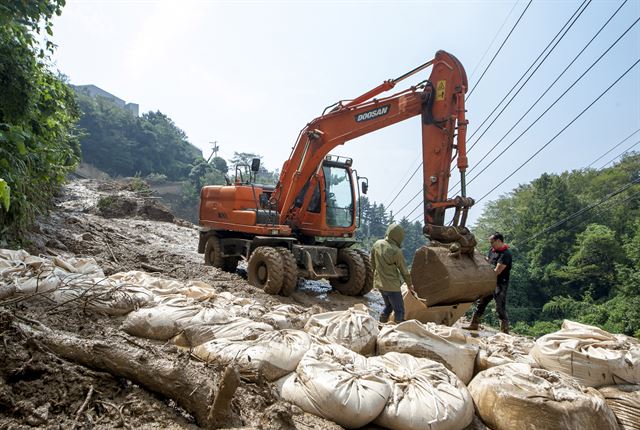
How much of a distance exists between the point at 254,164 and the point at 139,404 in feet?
22.3

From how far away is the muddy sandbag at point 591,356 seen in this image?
3285 mm

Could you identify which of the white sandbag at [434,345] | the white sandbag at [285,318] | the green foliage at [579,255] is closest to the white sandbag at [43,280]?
the white sandbag at [285,318]

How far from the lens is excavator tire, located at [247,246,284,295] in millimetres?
7418

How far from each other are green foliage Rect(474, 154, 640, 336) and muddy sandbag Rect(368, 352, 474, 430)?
24404 millimetres

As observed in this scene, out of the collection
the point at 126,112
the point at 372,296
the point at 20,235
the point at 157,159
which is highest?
the point at 126,112

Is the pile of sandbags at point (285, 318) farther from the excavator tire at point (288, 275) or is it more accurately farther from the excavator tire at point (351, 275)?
the excavator tire at point (351, 275)

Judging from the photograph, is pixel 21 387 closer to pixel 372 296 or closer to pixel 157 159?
pixel 372 296

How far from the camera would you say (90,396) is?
214 centimetres

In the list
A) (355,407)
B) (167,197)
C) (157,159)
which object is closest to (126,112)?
(157,159)

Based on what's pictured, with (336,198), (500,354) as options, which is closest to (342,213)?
(336,198)

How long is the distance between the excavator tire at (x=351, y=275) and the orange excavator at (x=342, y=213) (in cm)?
2

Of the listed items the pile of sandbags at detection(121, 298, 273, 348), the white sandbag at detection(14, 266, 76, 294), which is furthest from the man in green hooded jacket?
the white sandbag at detection(14, 266, 76, 294)

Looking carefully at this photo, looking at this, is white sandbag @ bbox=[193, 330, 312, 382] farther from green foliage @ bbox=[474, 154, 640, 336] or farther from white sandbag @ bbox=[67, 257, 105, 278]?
green foliage @ bbox=[474, 154, 640, 336]

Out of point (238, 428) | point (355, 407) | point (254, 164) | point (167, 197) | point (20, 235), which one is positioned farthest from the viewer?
point (167, 197)
